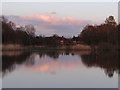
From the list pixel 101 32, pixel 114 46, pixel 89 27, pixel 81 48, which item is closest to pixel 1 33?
pixel 81 48

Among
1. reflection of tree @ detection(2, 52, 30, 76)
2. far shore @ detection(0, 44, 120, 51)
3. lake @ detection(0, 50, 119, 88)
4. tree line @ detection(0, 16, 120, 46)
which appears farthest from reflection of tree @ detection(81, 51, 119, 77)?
tree line @ detection(0, 16, 120, 46)

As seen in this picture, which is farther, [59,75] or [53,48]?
[53,48]

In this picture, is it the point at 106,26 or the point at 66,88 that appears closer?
the point at 66,88

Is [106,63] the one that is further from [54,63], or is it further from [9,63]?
[9,63]

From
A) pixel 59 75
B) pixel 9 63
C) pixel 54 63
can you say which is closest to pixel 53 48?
pixel 54 63

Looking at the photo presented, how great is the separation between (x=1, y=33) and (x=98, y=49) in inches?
457

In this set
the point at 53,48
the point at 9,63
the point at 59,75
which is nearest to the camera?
the point at 59,75

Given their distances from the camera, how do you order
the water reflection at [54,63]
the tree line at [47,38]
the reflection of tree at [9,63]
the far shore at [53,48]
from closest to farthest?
the reflection of tree at [9,63], the water reflection at [54,63], the far shore at [53,48], the tree line at [47,38]

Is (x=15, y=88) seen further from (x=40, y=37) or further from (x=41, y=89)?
(x=40, y=37)

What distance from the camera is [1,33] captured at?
31000mm

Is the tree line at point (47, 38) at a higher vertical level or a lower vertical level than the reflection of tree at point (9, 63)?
higher

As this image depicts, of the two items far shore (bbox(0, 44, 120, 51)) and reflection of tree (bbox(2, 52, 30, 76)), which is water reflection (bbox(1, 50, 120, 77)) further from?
far shore (bbox(0, 44, 120, 51))

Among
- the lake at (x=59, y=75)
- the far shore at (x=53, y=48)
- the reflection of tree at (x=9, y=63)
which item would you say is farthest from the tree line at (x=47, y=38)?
the lake at (x=59, y=75)

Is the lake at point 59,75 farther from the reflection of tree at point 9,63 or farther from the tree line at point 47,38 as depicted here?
the tree line at point 47,38
